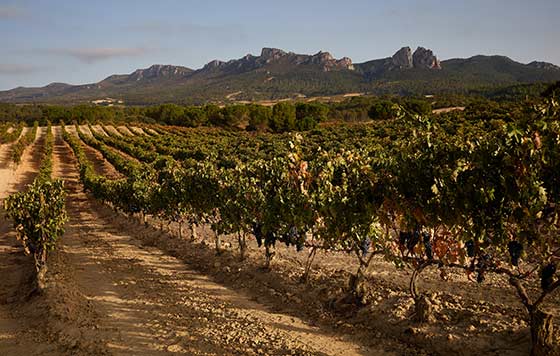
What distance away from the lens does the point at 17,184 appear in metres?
49.6

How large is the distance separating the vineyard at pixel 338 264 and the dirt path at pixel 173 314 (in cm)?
6

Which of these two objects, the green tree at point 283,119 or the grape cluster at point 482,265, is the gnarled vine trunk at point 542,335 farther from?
the green tree at point 283,119

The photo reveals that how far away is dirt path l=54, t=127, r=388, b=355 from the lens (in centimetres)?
1141

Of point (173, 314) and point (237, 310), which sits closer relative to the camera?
point (173, 314)

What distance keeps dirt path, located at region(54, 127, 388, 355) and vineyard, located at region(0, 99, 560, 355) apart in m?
0.06

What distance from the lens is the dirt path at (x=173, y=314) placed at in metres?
11.4

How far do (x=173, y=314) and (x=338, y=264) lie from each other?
7.39m

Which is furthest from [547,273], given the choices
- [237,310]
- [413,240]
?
[237,310]

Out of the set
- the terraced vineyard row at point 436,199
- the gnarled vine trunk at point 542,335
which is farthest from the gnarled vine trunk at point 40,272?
the gnarled vine trunk at point 542,335

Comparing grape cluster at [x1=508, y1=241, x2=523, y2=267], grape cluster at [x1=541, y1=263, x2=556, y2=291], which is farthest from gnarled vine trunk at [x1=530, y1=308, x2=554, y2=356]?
grape cluster at [x1=508, y1=241, x2=523, y2=267]

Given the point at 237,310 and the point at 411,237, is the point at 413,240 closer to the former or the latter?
the point at 411,237

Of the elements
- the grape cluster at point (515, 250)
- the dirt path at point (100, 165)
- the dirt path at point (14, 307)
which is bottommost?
the dirt path at point (14, 307)

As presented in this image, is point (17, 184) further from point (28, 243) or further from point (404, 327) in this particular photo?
point (404, 327)

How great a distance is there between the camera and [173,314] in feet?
45.2
